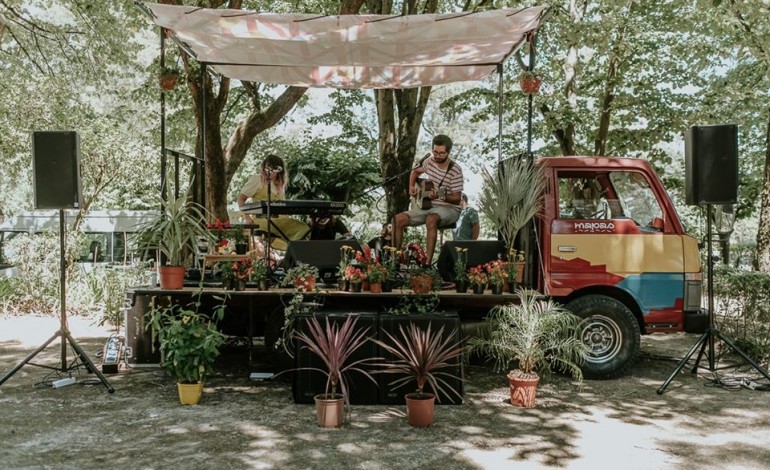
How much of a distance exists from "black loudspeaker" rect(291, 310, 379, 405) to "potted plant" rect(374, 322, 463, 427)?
0.14 m

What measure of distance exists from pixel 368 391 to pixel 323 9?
11.4 m

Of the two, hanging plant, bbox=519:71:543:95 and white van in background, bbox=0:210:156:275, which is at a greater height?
hanging plant, bbox=519:71:543:95

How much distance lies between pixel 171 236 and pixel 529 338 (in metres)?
3.23

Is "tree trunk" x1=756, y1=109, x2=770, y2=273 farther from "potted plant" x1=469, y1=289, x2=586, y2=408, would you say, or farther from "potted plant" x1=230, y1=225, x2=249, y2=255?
"potted plant" x1=230, y1=225, x2=249, y2=255

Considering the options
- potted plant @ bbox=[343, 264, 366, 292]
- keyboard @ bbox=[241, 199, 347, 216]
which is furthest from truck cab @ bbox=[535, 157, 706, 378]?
keyboard @ bbox=[241, 199, 347, 216]

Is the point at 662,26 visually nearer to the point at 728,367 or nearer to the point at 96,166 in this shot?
the point at 728,367

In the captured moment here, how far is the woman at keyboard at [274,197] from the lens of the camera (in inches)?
323

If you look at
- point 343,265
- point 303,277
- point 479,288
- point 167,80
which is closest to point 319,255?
point 343,265

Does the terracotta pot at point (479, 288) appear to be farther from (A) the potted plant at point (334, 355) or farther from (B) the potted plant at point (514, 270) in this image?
(A) the potted plant at point (334, 355)

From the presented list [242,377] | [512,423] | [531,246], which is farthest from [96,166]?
[512,423]

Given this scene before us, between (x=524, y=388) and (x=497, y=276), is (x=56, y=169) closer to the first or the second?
(x=497, y=276)

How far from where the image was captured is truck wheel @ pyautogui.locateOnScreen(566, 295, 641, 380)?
659 centimetres

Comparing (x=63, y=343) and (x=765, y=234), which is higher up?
(x=765, y=234)

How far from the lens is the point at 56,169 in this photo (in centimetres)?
652
